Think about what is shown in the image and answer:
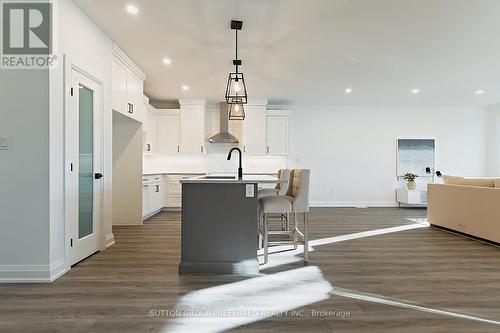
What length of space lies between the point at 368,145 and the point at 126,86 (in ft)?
20.7

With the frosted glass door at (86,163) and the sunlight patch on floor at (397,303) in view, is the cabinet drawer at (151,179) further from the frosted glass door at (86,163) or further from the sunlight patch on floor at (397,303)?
the sunlight patch on floor at (397,303)

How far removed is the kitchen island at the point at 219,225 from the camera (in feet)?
10.3

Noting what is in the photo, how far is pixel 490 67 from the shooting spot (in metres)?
5.23

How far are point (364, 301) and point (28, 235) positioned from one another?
3005 mm

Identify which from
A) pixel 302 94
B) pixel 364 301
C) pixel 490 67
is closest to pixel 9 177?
pixel 364 301

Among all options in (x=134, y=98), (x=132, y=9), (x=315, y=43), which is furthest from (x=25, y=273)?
(x=315, y=43)

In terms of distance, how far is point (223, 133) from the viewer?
7.43 meters

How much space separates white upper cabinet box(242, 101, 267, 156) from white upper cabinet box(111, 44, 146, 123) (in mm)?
2735

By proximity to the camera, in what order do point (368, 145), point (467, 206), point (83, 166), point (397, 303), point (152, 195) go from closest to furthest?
point (397, 303) < point (83, 166) < point (467, 206) < point (152, 195) < point (368, 145)

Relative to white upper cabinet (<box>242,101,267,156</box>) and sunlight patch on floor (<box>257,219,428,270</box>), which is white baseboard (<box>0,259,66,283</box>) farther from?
white upper cabinet (<box>242,101,267,156</box>)

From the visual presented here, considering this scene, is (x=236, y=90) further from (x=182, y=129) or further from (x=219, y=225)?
(x=182, y=129)

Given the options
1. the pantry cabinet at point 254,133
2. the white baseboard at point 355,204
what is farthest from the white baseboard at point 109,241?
the white baseboard at point 355,204

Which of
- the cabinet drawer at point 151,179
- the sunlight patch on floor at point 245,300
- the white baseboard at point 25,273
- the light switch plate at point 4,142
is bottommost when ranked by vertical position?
the sunlight patch on floor at point 245,300

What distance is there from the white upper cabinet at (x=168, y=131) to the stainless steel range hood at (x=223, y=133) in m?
0.89
